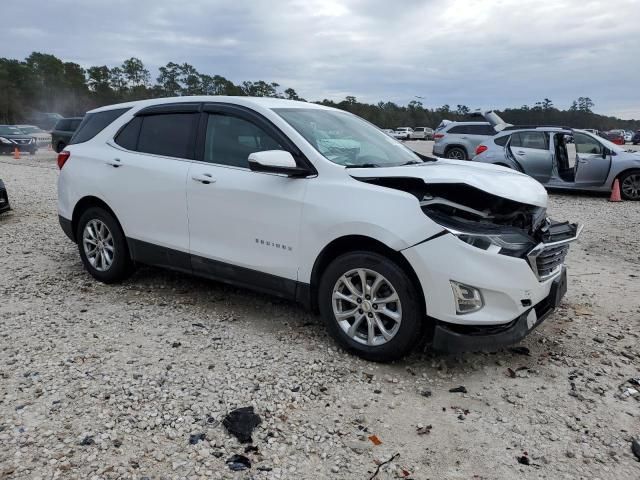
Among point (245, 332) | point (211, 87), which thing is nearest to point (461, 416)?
point (245, 332)

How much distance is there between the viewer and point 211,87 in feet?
255

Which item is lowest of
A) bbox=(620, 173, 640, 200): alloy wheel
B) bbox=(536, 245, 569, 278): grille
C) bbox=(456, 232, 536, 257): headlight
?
bbox=(620, 173, 640, 200): alloy wheel

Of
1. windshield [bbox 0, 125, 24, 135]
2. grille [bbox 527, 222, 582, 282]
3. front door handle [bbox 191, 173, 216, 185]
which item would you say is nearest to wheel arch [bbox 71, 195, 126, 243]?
front door handle [bbox 191, 173, 216, 185]

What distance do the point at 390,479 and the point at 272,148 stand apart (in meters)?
2.48

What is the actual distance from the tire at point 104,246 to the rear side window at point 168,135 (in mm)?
809

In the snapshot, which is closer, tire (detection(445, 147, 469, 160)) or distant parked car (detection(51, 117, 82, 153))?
tire (detection(445, 147, 469, 160))

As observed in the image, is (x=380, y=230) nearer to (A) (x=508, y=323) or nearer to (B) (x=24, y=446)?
(A) (x=508, y=323)

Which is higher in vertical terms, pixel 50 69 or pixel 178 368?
pixel 50 69

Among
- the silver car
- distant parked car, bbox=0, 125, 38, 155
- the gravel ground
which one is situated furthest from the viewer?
distant parked car, bbox=0, 125, 38, 155

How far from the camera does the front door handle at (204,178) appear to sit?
4145 mm

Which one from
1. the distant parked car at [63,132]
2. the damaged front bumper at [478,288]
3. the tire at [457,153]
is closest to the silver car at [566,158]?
the tire at [457,153]

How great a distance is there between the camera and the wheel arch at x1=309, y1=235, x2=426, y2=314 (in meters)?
3.34

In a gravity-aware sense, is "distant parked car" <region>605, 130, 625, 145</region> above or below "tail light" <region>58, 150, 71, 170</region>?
above

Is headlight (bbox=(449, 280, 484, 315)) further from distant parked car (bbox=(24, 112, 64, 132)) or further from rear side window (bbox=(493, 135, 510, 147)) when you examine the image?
distant parked car (bbox=(24, 112, 64, 132))
